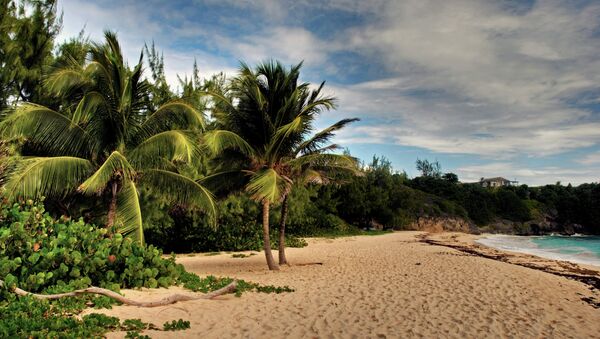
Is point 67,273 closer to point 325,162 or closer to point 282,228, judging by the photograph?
point 282,228

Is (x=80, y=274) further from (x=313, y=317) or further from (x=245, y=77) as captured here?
(x=245, y=77)

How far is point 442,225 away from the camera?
2160 inches

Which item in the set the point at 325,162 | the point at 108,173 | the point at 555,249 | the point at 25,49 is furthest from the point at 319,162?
the point at 555,249

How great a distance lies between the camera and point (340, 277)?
482 inches

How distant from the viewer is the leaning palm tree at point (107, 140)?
1037 centimetres

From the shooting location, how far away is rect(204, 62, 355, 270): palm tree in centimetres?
1285

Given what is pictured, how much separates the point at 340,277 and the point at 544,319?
5.81 meters

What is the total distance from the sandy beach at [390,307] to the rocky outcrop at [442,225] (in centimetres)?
3918

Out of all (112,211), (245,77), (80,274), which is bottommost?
(80,274)

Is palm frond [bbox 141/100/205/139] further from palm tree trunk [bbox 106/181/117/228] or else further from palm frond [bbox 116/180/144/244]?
palm frond [bbox 116/180/144/244]

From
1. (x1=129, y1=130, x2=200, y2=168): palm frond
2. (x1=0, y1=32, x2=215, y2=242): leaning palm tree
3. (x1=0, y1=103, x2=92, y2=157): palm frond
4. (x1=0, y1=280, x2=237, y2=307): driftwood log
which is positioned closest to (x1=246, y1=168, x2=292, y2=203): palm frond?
(x1=0, y1=32, x2=215, y2=242): leaning palm tree

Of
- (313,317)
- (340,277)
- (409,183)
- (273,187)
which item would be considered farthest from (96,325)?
(409,183)

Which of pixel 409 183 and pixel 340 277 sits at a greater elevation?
pixel 409 183

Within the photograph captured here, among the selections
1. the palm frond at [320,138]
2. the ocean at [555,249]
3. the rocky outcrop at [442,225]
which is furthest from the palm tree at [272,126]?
the rocky outcrop at [442,225]
